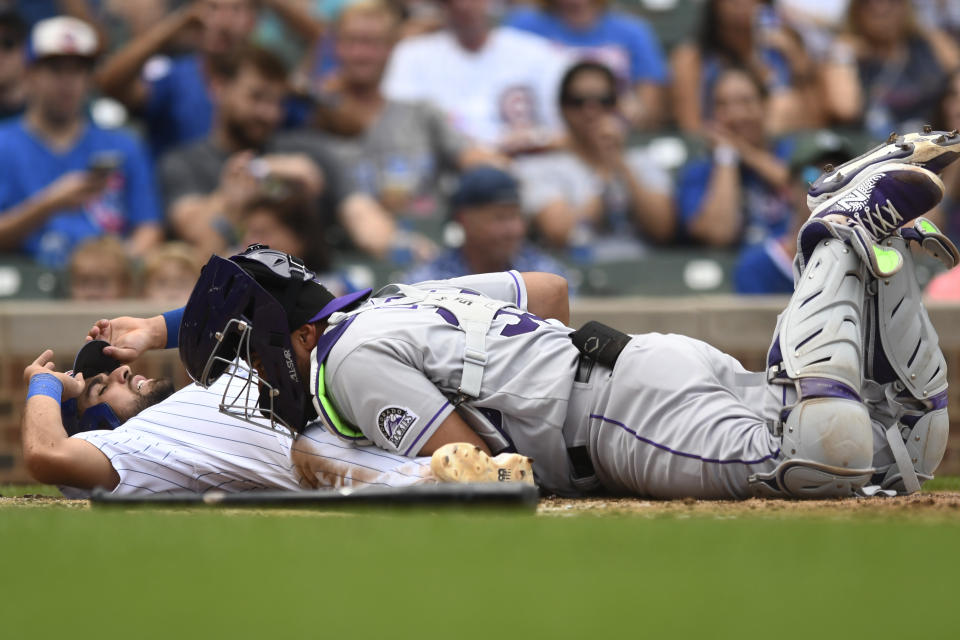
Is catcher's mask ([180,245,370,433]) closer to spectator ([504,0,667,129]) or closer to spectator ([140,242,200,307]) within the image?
spectator ([140,242,200,307])

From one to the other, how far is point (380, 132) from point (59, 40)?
85.9 inches

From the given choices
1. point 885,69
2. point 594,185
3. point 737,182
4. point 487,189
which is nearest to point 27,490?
point 487,189

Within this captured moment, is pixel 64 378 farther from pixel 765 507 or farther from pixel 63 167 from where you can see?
pixel 63 167

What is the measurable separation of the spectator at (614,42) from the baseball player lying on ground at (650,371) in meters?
5.56

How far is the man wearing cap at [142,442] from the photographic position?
4.62m

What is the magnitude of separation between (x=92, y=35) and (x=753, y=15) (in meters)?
4.77

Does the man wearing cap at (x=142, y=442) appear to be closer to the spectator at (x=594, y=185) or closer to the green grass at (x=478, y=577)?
Answer: the green grass at (x=478, y=577)

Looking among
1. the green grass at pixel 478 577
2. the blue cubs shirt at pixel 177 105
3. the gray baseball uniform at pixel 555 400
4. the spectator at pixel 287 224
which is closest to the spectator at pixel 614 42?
the blue cubs shirt at pixel 177 105

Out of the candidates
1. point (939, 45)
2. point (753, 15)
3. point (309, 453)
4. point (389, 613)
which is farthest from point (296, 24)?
point (389, 613)

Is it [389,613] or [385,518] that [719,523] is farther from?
[389,613]

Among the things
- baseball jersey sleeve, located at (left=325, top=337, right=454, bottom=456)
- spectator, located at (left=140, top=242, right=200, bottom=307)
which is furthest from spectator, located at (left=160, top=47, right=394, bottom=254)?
baseball jersey sleeve, located at (left=325, top=337, right=454, bottom=456)

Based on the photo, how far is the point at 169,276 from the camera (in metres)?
7.81

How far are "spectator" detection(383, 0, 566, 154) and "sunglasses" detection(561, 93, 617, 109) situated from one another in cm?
24

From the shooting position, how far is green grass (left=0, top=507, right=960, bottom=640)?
238 cm
